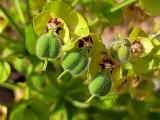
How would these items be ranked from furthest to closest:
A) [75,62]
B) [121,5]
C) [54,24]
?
[121,5] < [54,24] < [75,62]

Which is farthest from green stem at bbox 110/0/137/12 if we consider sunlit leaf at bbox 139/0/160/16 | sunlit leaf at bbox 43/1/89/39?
sunlit leaf at bbox 43/1/89/39

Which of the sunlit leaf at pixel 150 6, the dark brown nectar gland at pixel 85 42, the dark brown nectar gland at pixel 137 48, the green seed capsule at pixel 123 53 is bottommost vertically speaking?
the dark brown nectar gland at pixel 137 48

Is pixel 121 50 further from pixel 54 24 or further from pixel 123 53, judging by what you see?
pixel 54 24

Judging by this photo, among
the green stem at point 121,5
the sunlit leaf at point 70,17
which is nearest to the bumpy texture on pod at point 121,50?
the sunlit leaf at point 70,17

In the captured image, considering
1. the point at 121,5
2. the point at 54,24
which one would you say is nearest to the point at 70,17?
the point at 54,24

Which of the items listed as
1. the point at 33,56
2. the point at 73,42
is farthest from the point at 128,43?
the point at 33,56

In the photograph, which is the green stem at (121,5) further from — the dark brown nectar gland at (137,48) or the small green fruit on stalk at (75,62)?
the small green fruit on stalk at (75,62)

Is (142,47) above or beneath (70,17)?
beneath
